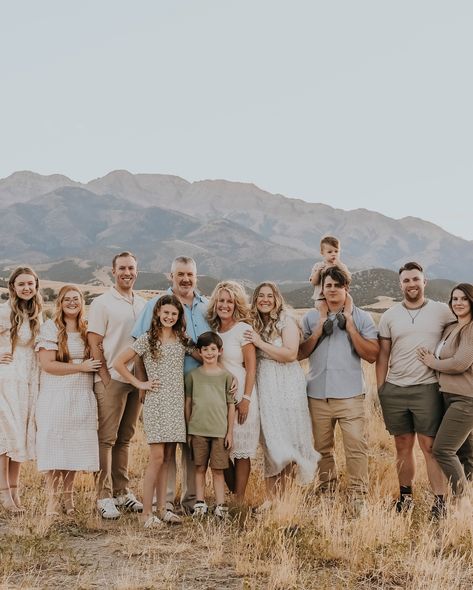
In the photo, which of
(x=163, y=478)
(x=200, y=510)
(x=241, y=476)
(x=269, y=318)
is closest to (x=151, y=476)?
(x=163, y=478)

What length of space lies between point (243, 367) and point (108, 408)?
1.41 meters

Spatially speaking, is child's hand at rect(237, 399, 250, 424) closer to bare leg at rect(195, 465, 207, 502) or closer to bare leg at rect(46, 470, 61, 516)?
bare leg at rect(195, 465, 207, 502)

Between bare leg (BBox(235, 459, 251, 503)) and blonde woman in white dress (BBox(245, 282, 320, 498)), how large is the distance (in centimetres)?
20

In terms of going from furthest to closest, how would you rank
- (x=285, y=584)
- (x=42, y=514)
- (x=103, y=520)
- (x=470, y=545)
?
(x=103, y=520)
(x=42, y=514)
(x=470, y=545)
(x=285, y=584)

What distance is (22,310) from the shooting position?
7.08m

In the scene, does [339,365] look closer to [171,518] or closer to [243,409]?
[243,409]

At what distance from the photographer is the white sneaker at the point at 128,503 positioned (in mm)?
7043

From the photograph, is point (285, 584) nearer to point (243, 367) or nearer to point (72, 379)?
point (243, 367)

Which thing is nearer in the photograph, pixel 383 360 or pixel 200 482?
pixel 200 482

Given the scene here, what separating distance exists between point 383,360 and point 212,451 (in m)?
1.95

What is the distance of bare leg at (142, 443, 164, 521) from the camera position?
6430 mm

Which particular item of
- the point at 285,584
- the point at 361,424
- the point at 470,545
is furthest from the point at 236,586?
the point at 361,424

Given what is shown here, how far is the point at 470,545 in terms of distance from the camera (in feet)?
18.6

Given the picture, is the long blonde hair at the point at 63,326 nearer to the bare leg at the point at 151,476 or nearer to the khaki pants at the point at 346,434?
the bare leg at the point at 151,476
